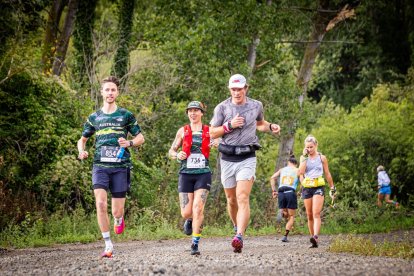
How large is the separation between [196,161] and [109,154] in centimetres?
178

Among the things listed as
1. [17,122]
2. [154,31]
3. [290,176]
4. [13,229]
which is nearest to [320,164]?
[290,176]

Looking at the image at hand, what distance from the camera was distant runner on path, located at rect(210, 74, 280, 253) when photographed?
12086mm

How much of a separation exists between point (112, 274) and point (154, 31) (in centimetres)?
2039

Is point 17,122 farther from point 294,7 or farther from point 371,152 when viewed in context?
point 371,152

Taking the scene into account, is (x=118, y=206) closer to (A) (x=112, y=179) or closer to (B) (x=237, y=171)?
(A) (x=112, y=179)

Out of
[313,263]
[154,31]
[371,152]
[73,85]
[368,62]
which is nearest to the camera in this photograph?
[313,263]

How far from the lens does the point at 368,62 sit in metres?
46.4

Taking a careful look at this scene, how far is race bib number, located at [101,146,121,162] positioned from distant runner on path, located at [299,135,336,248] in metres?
5.16

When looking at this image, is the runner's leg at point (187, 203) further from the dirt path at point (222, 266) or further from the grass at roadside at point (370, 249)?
the grass at roadside at point (370, 249)

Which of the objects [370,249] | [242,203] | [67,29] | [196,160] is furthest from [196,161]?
[67,29]

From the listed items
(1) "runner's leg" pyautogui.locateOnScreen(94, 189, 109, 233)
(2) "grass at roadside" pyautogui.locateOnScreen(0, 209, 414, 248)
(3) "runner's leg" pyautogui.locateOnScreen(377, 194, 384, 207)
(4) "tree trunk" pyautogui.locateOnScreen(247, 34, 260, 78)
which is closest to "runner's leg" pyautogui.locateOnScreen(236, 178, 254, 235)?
(1) "runner's leg" pyautogui.locateOnScreen(94, 189, 109, 233)

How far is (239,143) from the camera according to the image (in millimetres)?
12188

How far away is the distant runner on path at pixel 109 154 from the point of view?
1162cm

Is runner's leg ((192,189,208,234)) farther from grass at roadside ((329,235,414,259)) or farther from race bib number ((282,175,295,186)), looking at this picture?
race bib number ((282,175,295,186))
